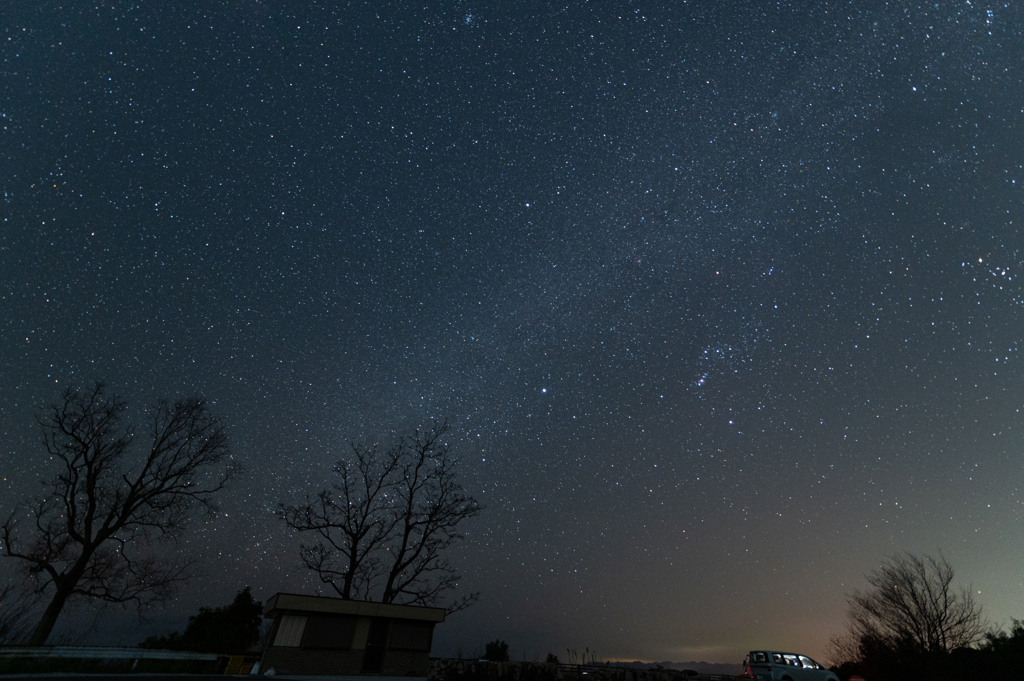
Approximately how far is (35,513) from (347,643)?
52.1 feet

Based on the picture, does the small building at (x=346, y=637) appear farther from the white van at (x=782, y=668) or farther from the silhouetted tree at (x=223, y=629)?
the silhouetted tree at (x=223, y=629)

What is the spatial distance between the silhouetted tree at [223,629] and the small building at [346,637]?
24.9 m

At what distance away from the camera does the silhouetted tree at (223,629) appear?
41.3 meters

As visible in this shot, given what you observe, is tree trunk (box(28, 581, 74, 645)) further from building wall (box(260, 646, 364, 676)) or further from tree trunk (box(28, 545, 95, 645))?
building wall (box(260, 646, 364, 676))

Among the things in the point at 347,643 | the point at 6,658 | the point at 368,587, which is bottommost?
the point at 6,658

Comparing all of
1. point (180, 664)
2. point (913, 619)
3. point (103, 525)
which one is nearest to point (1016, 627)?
point (913, 619)

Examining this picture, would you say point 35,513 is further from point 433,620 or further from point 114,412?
point 433,620

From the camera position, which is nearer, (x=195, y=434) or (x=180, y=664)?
(x=180, y=664)

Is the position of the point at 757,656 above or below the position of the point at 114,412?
below

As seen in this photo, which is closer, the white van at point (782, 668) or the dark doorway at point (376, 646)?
the white van at point (782, 668)

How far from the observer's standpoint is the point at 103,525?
83.6ft

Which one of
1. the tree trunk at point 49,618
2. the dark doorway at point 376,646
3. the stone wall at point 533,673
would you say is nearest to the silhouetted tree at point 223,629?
the tree trunk at point 49,618

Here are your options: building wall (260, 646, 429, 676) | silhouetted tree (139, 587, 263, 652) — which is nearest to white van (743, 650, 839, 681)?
building wall (260, 646, 429, 676)

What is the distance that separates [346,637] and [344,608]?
123 cm
